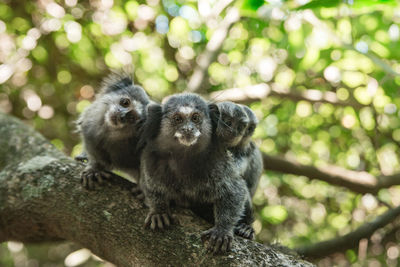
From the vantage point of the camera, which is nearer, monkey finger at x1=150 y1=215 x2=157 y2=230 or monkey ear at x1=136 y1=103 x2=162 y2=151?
monkey finger at x1=150 y1=215 x2=157 y2=230

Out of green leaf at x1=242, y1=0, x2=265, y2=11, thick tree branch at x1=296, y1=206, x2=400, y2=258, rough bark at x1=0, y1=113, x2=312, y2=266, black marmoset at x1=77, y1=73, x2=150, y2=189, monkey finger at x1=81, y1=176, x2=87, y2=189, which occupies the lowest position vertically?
thick tree branch at x1=296, y1=206, x2=400, y2=258

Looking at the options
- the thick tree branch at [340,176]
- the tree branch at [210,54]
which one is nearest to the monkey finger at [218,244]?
the tree branch at [210,54]

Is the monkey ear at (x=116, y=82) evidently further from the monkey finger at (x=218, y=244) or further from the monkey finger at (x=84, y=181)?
the monkey finger at (x=218, y=244)

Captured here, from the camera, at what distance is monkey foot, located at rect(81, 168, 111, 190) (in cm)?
296

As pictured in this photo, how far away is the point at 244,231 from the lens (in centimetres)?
304

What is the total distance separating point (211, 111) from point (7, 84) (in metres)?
4.18

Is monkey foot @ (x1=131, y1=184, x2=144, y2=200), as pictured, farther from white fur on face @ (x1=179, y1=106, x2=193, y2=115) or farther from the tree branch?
the tree branch

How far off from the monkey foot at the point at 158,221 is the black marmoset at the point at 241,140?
2.04 ft

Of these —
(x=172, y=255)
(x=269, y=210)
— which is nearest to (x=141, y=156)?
(x=172, y=255)

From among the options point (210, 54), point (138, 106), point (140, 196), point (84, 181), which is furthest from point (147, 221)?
point (210, 54)

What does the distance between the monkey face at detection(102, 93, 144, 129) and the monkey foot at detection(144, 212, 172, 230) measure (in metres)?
0.93

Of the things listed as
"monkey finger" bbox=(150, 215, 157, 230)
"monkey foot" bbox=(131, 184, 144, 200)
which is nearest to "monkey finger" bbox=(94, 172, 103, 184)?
"monkey foot" bbox=(131, 184, 144, 200)

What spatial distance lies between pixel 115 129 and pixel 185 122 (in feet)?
2.23

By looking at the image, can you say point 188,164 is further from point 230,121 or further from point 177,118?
point 230,121
